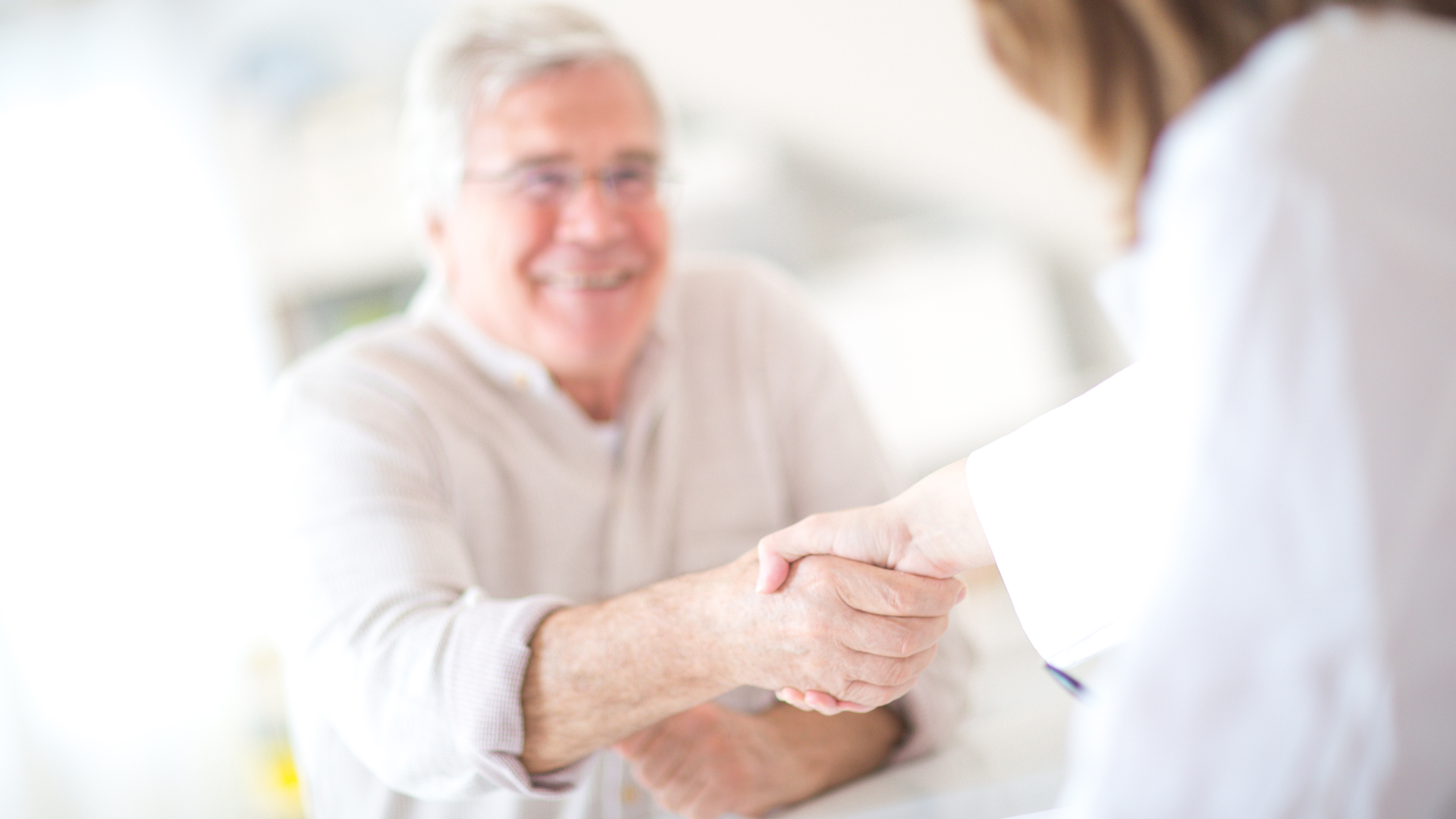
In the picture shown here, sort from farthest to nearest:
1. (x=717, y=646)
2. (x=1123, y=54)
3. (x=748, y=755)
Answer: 1. (x=748, y=755)
2. (x=717, y=646)
3. (x=1123, y=54)

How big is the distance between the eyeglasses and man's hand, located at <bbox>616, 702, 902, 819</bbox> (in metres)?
0.50

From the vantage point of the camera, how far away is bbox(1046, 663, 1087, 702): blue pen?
2.08 feet

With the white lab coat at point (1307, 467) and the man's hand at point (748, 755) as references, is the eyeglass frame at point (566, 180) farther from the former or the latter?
the white lab coat at point (1307, 467)

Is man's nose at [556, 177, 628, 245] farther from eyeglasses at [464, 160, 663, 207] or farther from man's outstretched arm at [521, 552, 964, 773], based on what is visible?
man's outstretched arm at [521, 552, 964, 773]

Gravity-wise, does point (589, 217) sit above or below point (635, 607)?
above

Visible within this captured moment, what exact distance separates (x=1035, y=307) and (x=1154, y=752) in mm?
2757

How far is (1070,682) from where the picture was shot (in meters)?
0.64

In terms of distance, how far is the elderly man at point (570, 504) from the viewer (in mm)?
725

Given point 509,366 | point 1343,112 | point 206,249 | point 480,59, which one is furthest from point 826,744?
point 206,249

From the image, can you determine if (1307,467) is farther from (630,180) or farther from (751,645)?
(630,180)

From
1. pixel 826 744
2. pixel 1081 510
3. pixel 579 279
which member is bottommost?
pixel 826 744

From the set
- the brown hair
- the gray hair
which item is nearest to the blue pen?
the brown hair

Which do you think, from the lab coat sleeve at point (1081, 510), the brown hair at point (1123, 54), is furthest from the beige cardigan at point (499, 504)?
the brown hair at point (1123, 54)

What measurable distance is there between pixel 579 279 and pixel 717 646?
0.47 meters
